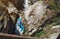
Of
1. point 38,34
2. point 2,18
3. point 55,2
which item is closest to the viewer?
point 38,34

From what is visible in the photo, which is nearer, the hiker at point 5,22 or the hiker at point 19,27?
the hiker at point 19,27

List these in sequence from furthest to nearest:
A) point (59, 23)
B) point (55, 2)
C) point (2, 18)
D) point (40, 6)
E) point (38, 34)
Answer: point (55, 2), point (40, 6), point (2, 18), point (59, 23), point (38, 34)

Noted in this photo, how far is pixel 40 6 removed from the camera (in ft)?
29.9

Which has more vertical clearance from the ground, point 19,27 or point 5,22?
point 5,22

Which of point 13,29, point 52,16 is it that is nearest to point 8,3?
point 13,29

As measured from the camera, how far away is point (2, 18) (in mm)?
8461

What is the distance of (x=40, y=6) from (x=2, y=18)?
1946mm

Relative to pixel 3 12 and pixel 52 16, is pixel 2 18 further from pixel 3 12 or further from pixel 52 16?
pixel 52 16

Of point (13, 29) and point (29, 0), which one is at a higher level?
point (29, 0)

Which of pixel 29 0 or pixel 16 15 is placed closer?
pixel 16 15

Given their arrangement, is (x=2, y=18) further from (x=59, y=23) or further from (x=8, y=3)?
(x=59, y=23)

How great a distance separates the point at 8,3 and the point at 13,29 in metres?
1.49

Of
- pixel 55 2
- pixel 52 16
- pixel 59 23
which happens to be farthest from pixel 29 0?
pixel 59 23

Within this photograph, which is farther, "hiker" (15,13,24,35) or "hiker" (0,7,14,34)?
"hiker" (0,7,14,34)
